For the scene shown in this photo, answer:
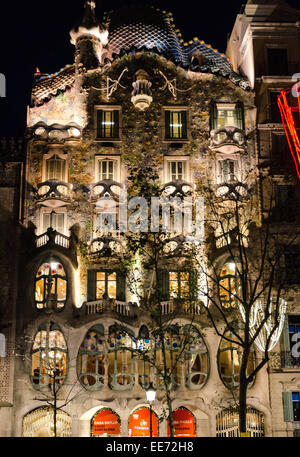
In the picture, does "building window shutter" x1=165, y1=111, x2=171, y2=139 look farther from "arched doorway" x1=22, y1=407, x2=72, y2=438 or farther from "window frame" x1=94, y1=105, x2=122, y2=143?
"arched doorway" x1=22, y1=407, x2=72, y2=438

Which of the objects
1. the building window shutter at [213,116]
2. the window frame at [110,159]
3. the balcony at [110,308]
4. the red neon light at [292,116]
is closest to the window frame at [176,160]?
the building window shutter at [213,116]

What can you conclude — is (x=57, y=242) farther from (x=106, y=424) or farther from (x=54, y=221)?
(x=106, y=424)

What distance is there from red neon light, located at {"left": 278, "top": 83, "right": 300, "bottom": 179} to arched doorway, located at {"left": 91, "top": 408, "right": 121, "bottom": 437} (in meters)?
19.5

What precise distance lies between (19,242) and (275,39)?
2293 cm

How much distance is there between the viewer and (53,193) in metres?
41.1

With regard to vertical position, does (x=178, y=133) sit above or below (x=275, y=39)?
below

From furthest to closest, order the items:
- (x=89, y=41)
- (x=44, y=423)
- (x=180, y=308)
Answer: (x=89, y=41), (x=180, y=308), (x=44, y=423)

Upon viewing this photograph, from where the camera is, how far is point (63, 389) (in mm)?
36688

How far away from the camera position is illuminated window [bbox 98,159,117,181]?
140ft

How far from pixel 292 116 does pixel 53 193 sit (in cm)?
1704

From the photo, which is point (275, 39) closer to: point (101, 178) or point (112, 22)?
point (112, 22)

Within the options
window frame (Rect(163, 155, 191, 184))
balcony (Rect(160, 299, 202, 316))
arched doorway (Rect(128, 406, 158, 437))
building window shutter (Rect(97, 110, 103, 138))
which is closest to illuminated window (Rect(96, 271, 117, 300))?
balcony (Rect(160, 299, 202, 316))

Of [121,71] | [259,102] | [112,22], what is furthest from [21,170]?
[259,102]

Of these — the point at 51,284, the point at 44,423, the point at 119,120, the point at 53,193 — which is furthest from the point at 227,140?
the point at 44,423
